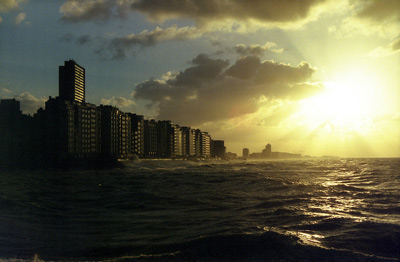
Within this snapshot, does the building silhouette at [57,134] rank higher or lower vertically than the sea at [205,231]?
higher

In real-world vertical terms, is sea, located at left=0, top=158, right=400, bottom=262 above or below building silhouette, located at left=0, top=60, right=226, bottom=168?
below

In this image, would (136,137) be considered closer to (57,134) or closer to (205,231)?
(57,134)

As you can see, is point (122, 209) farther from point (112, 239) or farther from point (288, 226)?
point (288, 226)

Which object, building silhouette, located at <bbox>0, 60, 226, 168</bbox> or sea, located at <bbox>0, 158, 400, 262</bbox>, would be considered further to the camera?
building silhouette, located at <bbox>0, 60, 226, 168</bbox>

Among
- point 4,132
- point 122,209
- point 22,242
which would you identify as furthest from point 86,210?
point 4,132

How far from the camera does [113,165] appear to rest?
419 feet

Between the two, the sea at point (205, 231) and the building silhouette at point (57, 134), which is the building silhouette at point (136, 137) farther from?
the sea at point (205, 231)

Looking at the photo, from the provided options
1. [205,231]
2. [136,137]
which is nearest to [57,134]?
[136,137]

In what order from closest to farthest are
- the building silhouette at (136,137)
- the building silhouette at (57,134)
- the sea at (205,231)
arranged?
the sea at (205,231) < the building silhouette at (57,134) < the building silhouette at (136,137)

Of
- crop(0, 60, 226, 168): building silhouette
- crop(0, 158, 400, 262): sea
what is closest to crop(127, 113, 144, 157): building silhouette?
crop(0, 60, 226, 168): building silhouette

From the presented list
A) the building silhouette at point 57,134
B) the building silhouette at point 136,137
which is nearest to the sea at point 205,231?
the building silhouette at point 57,134

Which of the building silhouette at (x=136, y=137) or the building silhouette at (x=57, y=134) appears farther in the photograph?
the building silhouette at (x=136, y=137)

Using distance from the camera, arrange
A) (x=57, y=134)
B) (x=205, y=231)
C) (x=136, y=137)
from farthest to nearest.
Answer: (x=136, y=137) → (x=57, y=134) → (x=205, y=231)

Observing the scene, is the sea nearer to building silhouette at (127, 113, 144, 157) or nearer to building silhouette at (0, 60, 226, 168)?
building silhouette at (0, 60, 226, 168)
